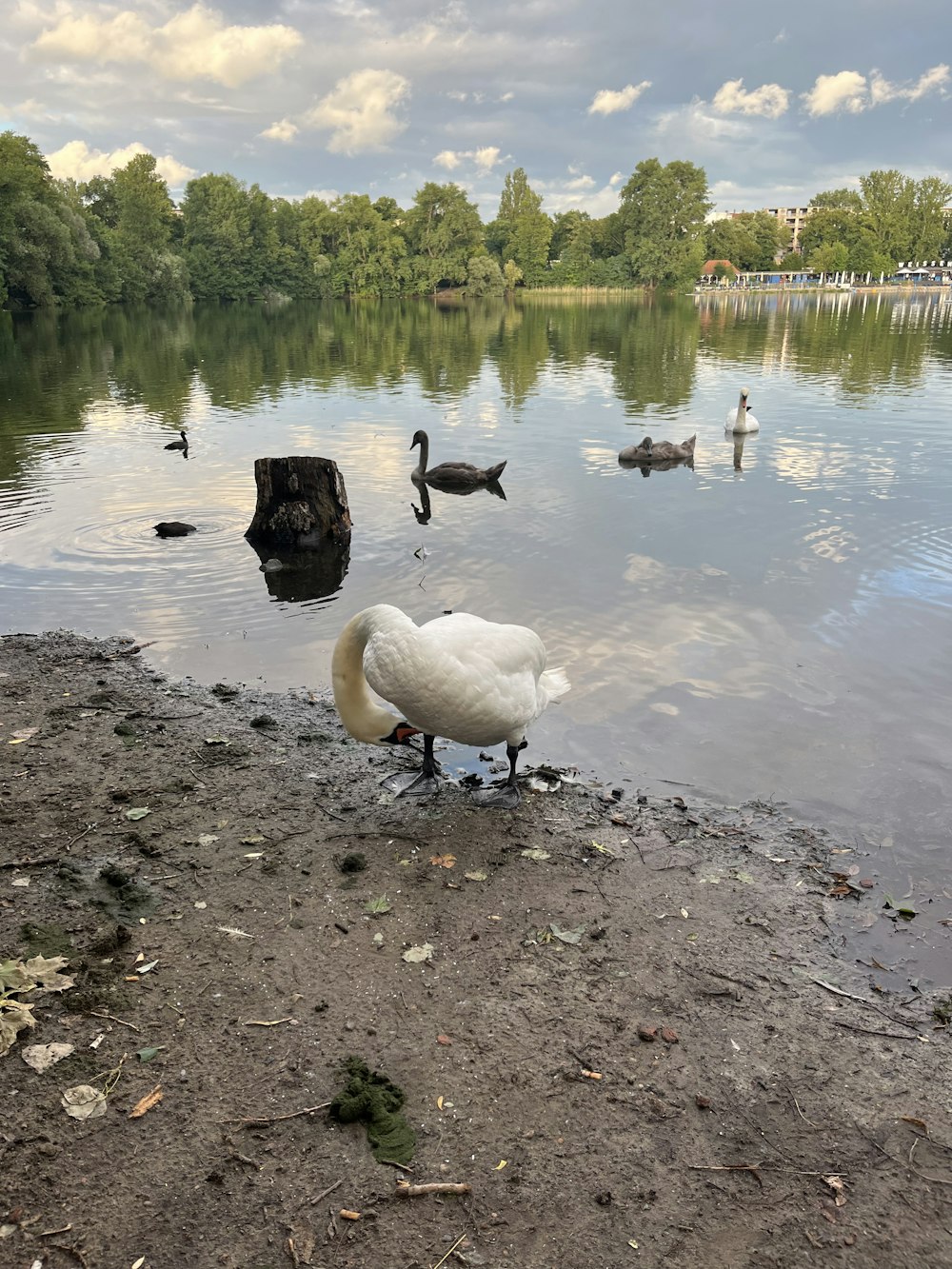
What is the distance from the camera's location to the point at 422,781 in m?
6.85

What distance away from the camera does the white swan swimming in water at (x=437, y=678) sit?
5.73m

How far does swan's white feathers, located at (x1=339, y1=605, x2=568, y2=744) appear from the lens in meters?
5.71

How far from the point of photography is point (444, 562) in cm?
1321

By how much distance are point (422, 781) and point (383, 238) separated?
138 meters

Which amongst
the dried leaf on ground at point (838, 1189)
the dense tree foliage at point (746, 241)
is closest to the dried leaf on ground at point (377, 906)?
the dried leaf on ground at point (838, 1189)

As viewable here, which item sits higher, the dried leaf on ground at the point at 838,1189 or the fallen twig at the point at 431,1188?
the fallen twig at the point at 431,1188

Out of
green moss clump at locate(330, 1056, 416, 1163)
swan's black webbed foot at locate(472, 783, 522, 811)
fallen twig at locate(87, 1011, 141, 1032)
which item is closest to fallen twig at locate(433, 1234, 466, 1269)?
green moss clump at locate(330, 1056, 416, 1163)

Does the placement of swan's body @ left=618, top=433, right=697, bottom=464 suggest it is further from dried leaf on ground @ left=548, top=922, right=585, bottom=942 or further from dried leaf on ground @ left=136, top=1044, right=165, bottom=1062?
dried leaf on ground @ left=136, top=1044, right=165, bottom=1062

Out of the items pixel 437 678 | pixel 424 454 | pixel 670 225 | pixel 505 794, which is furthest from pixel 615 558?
pixel 670 225

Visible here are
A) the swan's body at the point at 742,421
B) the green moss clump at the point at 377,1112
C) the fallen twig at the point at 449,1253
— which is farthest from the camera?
the swan's body at the point at 742,421

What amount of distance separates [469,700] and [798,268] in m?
210

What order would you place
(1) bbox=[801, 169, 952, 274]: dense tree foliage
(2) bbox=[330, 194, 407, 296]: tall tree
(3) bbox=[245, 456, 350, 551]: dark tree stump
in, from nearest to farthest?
(3) bbox=[245, 456, 350, 551]: dark tree stump
(2) bbox=[330, 194, 407, 296]: tall tree
(1) bbox=[801, 169, 952, 274]: dense tree foliage

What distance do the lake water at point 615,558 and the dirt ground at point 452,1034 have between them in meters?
1.00

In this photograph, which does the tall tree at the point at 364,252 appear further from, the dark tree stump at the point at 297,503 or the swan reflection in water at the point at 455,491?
the dark tree stump at the point at 297,503
